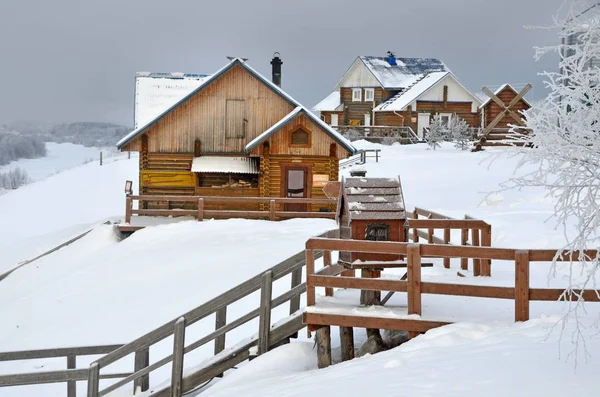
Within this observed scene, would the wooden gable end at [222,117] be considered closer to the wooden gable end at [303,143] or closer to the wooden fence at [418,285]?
the wooden gable end at [303,143]

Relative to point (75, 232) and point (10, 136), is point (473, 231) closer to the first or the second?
point (75, 232)

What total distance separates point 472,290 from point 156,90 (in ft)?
80.8

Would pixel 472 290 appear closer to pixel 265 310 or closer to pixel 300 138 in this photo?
pixel 265 310

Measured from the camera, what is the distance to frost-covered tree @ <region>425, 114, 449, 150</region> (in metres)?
50.7

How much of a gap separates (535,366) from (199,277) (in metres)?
11.6

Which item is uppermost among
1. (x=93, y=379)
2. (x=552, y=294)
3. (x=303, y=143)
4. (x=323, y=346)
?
(x=303, y=143)

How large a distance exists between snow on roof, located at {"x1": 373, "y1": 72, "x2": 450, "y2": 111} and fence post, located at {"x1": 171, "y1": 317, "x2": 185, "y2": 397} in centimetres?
4939

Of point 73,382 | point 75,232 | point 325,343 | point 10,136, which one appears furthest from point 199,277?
point 10,136

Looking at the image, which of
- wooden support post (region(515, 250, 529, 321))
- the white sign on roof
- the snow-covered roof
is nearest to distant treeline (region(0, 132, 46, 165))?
the snow-covered roof

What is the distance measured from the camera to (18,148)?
14150cm

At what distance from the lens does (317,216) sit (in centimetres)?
2509

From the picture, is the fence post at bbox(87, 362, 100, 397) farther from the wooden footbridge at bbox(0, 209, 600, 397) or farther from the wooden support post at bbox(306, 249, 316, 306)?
the wooden support post at bbox(306, 249, 316, 306)

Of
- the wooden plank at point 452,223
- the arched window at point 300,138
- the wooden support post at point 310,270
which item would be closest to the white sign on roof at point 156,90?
the arched window at point 300,138

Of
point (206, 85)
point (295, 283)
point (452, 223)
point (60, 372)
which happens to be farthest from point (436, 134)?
point (60, 372)
